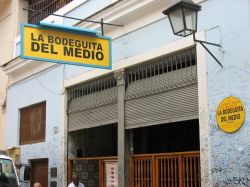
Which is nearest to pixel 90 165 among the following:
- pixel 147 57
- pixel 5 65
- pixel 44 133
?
pixel 44 133

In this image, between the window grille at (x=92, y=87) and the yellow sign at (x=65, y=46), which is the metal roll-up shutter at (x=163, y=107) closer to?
the window grille at (x=92, y=87)

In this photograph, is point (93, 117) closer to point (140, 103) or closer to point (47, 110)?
point (140, 103)

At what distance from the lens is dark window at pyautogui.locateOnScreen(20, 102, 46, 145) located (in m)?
15.6

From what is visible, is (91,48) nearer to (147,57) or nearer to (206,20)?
(147,57)

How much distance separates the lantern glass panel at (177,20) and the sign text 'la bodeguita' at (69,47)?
2584 millimetres

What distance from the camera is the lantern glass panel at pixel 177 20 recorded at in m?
8.53

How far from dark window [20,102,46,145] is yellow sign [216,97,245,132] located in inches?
297

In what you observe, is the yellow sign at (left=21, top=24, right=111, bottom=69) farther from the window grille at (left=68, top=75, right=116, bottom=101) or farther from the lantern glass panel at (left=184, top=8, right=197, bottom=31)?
the lantern glass panel at (left=184, top=8, right=197, bottom=31)

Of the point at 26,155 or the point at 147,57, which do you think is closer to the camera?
the point at 147,57

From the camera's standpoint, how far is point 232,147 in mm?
8953

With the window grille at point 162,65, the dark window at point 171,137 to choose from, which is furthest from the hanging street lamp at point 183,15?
the dark window at point 171,137

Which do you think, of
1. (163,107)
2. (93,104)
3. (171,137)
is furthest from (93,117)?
(163,107)

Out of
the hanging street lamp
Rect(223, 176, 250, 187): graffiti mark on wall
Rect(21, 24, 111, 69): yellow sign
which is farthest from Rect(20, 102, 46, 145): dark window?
the hanging street lamp

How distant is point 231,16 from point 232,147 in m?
2.39
